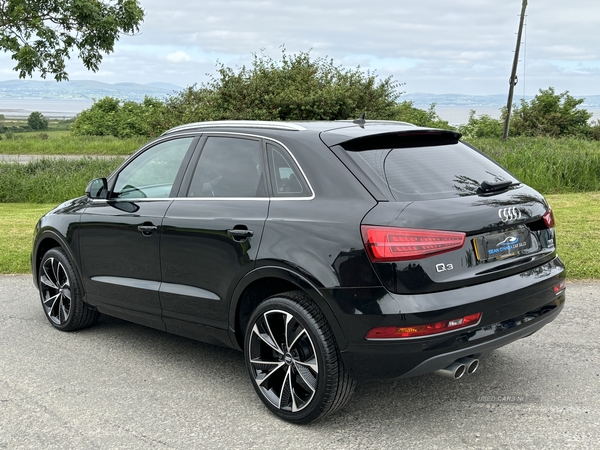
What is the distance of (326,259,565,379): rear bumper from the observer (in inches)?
139

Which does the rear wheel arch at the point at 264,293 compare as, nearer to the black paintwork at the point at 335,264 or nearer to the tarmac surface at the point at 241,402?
the black paintwork at the point at 335,264

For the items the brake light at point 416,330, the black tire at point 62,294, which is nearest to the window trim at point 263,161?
the brake light at point 416,330

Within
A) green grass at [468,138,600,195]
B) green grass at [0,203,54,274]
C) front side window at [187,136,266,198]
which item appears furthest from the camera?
green grass at [468,138,600,195]

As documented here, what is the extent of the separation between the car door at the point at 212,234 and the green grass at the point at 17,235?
4.66 m

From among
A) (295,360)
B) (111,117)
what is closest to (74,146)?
(111,117)

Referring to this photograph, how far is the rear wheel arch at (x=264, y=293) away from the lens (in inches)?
146

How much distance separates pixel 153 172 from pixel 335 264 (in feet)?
6.57

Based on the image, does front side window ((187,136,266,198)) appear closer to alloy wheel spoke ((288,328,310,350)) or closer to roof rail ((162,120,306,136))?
roof rail ((162,120,306,136))

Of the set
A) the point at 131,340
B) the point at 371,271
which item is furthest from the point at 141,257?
the point at 371,271

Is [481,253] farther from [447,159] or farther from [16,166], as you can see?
[16,166]

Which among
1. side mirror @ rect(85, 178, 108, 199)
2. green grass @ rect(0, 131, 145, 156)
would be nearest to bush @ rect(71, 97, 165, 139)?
green grass @ rect(0, 131, 145, 156)

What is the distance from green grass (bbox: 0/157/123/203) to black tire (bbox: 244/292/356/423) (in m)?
12.5

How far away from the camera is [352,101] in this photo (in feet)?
64.1

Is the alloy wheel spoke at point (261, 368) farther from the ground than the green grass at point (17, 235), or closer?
farther from the ground
